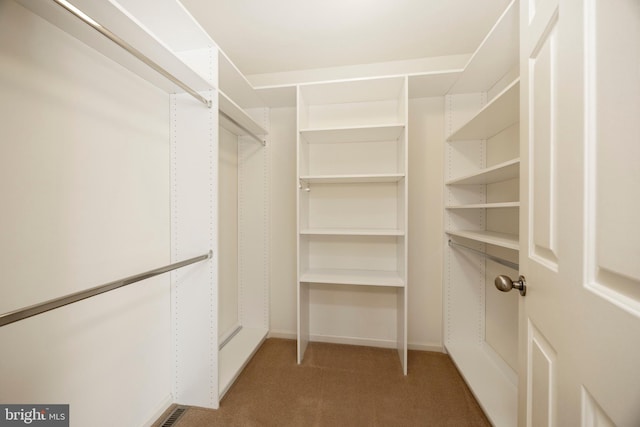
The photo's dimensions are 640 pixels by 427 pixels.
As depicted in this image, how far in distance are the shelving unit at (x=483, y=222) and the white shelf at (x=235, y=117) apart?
61.9 inches

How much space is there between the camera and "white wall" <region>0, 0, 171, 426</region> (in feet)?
2.78

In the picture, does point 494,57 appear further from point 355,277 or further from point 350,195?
point 355,277

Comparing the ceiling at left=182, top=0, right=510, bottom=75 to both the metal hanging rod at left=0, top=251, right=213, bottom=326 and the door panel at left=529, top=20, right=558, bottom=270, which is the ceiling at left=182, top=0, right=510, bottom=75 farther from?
the metal hanging rod at left=0, top=251, right=213, bottom=326

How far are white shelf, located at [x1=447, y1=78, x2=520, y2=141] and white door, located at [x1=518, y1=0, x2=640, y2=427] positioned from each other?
20.8 inches

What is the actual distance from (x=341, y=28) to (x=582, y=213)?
1.84m

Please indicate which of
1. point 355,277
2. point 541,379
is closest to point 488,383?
point 355,277

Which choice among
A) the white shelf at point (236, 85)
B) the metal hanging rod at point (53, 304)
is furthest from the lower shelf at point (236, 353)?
the white shelf at point (236, 85)

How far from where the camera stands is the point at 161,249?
4.72 ft

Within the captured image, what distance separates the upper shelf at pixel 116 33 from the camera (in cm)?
88

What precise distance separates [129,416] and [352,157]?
86.5 inches

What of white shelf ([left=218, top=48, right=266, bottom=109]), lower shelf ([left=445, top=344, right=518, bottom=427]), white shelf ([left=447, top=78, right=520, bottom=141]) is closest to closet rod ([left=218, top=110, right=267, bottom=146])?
white shelf ([left=218, top=48, right=266, bottom=109])

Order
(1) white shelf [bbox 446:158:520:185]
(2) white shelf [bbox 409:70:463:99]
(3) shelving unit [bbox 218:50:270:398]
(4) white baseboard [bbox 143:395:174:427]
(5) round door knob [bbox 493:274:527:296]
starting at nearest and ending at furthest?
(5) round door knob [bbox 493:274:527:296] < (1) white shelf [bbox 446:158:520:185] < (4) white baseboard [bbox 143:395:174:427] < (2) white shelf [bbox 409:70:463:99] < (3) shelving unit [bbox 218:50:270:398]

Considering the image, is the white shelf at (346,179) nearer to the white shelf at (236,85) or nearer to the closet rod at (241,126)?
the closet rod at (241,126)

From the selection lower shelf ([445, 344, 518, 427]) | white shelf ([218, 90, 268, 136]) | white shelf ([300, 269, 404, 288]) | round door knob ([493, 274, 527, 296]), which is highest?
white shelf ([218, 90, 268, 136])
